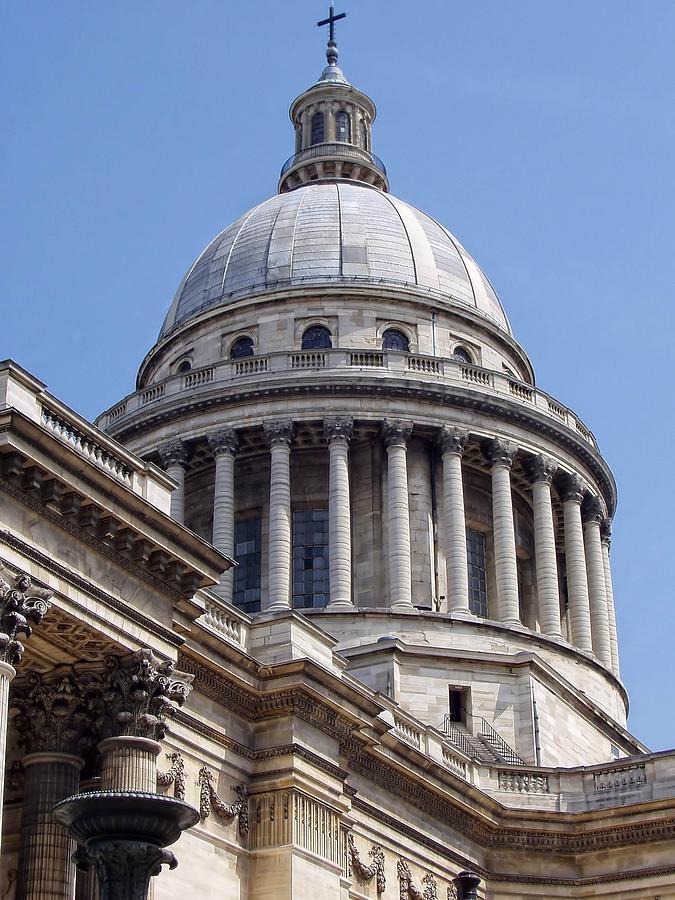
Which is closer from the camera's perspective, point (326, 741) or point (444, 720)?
point (326, 741)

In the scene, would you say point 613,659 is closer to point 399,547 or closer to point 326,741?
point 399,547

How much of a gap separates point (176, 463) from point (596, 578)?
1535 cm

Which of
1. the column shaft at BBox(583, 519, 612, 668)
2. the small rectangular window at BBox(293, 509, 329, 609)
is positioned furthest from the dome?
the small rectangular window at BBox(293, 509, 329, 609)

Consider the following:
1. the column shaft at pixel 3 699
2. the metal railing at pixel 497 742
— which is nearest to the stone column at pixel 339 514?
the metal railing at pixel 497 742

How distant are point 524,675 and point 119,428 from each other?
17307 mm

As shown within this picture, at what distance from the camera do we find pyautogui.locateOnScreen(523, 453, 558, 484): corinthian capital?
57.2 meters

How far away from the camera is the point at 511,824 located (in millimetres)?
41750

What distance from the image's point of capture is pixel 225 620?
3391 cm

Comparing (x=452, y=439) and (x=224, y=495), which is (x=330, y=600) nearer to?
(x=224, y=495)

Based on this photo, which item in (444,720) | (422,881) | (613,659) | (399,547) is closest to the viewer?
(422,881)

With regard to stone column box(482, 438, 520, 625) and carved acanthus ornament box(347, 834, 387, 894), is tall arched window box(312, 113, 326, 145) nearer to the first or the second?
stone column box(482, 438, 520, 625)

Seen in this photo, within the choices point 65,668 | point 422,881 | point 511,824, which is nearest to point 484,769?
point 511,824

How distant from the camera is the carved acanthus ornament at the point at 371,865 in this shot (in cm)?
3562

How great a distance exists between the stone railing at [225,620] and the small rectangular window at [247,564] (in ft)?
65.4
